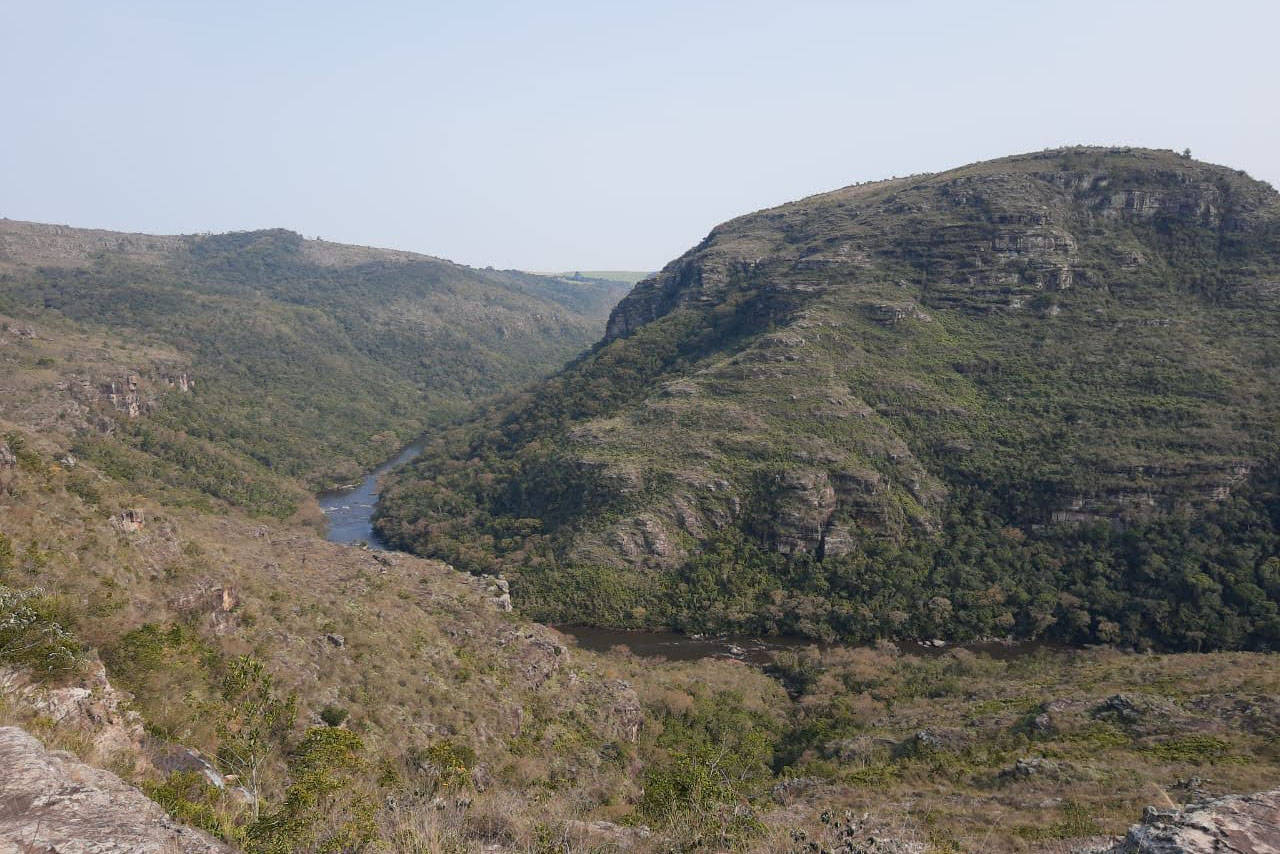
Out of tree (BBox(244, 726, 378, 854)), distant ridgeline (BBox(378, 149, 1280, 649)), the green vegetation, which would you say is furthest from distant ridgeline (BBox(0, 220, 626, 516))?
tree (BBox(244, 726, 378, 854))

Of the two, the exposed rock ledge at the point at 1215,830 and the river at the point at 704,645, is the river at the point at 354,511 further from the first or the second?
the exposed rock ledge at the point at 1215,830

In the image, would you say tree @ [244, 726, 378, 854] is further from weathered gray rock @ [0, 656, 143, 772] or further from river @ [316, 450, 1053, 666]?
river @ [316, 450, 1053, 666]

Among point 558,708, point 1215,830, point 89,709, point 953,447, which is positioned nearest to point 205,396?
point 558,708

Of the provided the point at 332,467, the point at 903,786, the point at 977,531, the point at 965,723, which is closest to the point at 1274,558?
the point at 977,531

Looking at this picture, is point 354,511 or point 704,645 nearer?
point 704,645

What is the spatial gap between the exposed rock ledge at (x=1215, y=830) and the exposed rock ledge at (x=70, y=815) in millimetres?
17272

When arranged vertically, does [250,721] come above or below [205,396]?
below

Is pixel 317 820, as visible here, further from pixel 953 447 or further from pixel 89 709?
pixel 953 447

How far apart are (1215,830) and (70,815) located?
20.0 metres

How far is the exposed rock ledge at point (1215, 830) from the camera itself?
11773 millimetres

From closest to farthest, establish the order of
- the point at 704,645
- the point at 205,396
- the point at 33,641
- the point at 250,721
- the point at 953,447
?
the point at 33,641, the point at 250,721, the point at 704,645, the point at 953,447, the point at 205,396

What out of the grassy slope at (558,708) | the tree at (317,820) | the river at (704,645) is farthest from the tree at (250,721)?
the river at (704,645)

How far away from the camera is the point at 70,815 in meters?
9.24

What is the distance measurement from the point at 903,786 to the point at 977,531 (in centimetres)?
5991
